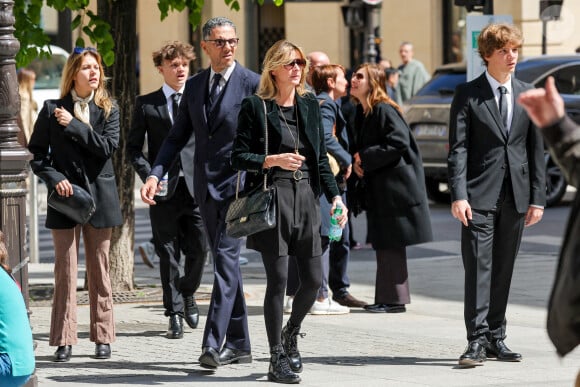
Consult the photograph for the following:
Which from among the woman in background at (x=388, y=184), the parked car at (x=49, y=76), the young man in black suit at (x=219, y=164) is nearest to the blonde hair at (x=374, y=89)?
the woman in background at (x=388, y=184)

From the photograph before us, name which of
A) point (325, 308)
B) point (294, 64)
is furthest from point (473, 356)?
point (325, 308)

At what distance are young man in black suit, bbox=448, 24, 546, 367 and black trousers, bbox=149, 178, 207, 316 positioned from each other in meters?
2.15

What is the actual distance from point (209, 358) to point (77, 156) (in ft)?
5.03

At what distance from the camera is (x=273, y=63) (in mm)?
7953

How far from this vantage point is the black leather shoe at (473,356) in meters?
8.16

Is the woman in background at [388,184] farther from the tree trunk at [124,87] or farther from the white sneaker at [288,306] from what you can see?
the tree trunk at [124,87]

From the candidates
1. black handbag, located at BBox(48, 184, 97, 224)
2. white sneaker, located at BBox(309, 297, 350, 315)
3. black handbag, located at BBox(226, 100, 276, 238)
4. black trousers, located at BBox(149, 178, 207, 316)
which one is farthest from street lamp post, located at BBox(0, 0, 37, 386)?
white sneaker, located at BBox(309, 297, 350, 315)

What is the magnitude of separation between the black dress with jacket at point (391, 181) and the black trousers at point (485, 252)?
2454 mm

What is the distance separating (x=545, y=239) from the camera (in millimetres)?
15758

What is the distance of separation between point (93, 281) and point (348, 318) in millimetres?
2352

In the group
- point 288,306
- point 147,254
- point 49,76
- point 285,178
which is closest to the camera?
point 285,178

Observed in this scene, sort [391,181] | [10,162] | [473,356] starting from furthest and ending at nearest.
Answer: [391,181] < [473,356] < [10,162]

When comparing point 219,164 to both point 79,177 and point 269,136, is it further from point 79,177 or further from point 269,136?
point 79,177

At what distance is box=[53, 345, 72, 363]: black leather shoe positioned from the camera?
28.3 feet
